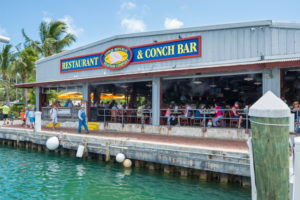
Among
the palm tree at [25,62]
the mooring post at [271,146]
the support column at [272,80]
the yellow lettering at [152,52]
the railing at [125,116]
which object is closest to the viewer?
the mooring post at [271,146]

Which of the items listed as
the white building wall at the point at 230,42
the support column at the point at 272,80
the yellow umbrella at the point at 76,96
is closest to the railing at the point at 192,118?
the support column at the point at 272,80

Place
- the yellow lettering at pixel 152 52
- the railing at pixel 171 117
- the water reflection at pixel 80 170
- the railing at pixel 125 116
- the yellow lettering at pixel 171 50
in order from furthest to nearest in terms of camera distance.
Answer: the railing at pixel 125 116 < the yellow lettering at pixel 152 52 < the yellow lettering at pixel 171 50 < the railing at pixel 171 117 < the water reflection at pixel 80 170

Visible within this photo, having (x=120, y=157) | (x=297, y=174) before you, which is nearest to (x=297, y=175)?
(x=297, y=174)

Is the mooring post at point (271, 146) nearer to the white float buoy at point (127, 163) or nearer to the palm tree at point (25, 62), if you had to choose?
the white float buoy at point (127, 163)

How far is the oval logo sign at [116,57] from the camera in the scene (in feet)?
48.9

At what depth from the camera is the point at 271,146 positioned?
3.08 meters

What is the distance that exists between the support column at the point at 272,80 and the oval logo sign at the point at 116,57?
7.65m

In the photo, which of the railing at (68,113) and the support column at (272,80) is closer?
the support column at (272,80)

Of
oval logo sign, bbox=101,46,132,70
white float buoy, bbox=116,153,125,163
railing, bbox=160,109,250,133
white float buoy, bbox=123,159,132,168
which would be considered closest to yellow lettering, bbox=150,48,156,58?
oval logo sign, bbox=101,46,132,70

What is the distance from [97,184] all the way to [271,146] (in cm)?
642

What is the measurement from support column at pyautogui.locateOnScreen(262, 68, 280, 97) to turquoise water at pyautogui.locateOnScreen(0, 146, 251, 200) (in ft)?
15.9

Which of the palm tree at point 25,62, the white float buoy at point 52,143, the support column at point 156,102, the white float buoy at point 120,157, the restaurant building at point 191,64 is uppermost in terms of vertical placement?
the palm tree at point 25,62

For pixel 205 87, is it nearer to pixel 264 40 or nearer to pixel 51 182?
pixel 264 40

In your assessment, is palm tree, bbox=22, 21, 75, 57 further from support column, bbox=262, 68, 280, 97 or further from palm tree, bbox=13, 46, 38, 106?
support column, bbox=262, 68, 280, 97
